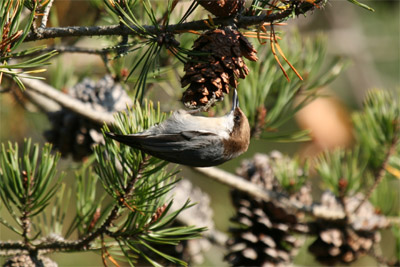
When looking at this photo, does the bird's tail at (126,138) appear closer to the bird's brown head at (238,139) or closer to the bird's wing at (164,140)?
the bird's wing at (164,140)

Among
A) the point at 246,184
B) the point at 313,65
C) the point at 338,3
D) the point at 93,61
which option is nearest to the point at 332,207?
the point at 246,184

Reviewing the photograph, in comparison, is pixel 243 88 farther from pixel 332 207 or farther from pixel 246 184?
pixel 332 207

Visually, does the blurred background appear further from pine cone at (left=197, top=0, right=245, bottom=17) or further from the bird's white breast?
pine cone at (left=197, top=0, right=245, bottom=17)

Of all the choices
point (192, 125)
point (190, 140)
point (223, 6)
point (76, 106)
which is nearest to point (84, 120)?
point (76, 106)

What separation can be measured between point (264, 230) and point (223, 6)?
85 centimetres

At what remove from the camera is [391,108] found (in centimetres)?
153

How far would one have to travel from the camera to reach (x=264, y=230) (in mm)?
1547

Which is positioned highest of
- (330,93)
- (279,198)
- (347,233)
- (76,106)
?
(330,93)

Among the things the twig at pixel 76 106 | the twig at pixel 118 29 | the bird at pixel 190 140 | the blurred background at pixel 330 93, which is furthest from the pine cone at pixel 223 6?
the blurred background at pixel 330 93

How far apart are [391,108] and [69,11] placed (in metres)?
1.13

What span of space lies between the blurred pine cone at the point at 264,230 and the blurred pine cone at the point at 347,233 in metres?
0.07

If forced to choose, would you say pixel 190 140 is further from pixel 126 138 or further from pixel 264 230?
pixel 264 230

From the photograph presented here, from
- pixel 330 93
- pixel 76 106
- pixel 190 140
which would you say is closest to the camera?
pixel 190 140

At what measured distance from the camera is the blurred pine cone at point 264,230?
151 centimetres
